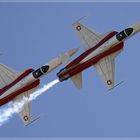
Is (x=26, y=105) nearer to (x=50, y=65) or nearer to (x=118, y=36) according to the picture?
(x=50, y=65)

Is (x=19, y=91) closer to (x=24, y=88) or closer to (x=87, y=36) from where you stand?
(x=24, y=88)

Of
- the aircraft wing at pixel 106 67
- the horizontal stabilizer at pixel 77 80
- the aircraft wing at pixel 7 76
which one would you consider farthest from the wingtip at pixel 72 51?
the aircraft wing at pixel 7 76

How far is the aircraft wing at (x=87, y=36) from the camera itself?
152ft

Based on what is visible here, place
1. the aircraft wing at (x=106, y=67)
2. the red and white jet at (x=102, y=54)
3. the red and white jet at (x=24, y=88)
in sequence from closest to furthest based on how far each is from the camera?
the red and white jet at (x=102, y=54)
the red and white jet at (x=24, y=88)
the aircraft wing at (x=106, y=67)

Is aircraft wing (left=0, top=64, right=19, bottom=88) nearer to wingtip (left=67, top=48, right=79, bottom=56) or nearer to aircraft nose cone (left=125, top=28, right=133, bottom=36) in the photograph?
wingtip (left=67, top=48, right=79, bottom=56)

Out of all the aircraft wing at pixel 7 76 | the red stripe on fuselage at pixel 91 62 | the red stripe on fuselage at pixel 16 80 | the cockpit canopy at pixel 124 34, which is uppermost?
the aircraft wing at pixel 7 76

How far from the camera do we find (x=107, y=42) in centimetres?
4609

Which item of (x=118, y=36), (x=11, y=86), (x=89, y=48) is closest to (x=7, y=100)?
(x=11, y=86)

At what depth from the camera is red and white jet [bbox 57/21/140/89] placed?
45.4 m

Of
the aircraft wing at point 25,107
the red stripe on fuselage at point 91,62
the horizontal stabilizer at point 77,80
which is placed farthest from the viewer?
the aircraft wing at point 25,107

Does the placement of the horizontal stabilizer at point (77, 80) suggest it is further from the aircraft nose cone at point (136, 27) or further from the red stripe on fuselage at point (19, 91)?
the aircraft nose cone at point (136, 27)

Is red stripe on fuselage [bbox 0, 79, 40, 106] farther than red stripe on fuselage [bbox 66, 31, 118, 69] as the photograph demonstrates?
Yes

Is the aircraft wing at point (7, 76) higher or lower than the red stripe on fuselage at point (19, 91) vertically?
higher

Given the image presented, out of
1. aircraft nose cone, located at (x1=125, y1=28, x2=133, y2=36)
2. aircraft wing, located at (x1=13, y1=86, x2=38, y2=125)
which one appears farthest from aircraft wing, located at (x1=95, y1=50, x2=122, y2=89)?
aircraft wing, located at (x1=13, y1=86, x2=38, y2=125)
